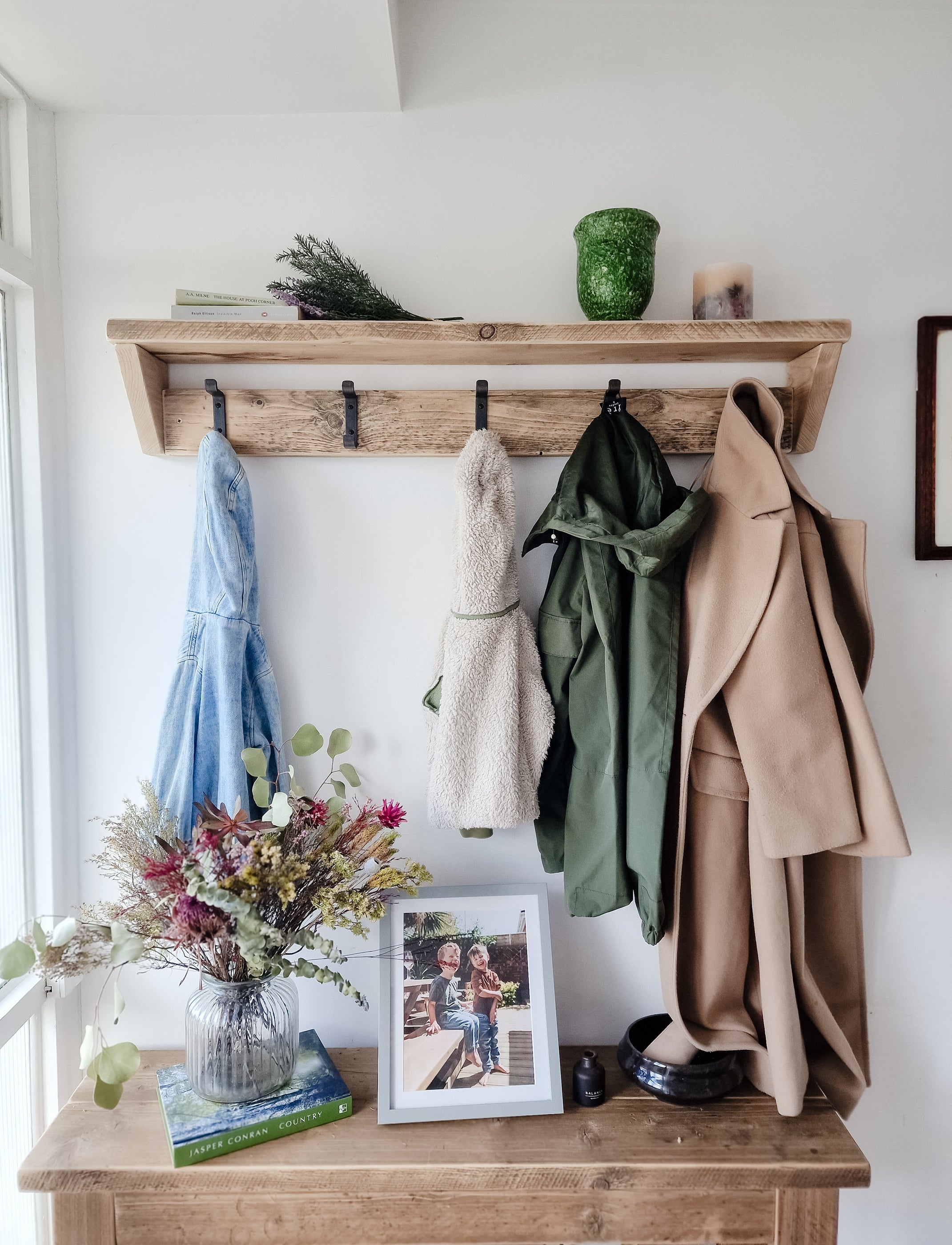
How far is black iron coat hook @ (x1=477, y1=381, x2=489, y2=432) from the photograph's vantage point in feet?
4.29

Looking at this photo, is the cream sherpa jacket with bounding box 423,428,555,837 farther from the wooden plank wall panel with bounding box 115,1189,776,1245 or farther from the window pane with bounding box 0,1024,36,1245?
the window pane with bounding box 0,1024,36,1245


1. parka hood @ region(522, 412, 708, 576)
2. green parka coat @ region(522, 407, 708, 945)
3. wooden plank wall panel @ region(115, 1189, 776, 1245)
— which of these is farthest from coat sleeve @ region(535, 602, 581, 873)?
wooden plank wall panel @ region(115, 1189, 776, 1245)

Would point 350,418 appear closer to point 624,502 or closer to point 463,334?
point 463,334

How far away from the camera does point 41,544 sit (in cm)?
130

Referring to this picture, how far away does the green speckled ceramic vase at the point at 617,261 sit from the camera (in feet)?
3.91

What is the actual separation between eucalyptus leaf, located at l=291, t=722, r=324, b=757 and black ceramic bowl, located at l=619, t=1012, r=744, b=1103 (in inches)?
27.5

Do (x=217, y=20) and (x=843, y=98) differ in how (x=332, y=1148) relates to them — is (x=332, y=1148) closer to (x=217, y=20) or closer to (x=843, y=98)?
(x=217, y=20)

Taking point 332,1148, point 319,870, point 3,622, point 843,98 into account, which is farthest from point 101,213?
point 332,1148

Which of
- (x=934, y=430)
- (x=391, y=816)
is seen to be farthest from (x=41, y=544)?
(x=934, y=430)

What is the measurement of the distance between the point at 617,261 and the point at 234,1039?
4.17 ft

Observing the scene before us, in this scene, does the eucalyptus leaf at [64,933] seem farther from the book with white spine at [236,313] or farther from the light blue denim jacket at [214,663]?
the book with white spine at [236,313]

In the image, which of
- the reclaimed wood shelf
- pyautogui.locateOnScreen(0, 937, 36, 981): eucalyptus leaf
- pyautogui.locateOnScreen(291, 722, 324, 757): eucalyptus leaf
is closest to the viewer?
pyautogui.locateOnScreen(0, 937, 36, 981): eucalyptus leaf

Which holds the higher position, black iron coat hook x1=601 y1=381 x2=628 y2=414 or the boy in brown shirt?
black iron coat hook x1=601 y1=381 x2=628 y2=414

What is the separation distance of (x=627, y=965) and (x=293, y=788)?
696mm
